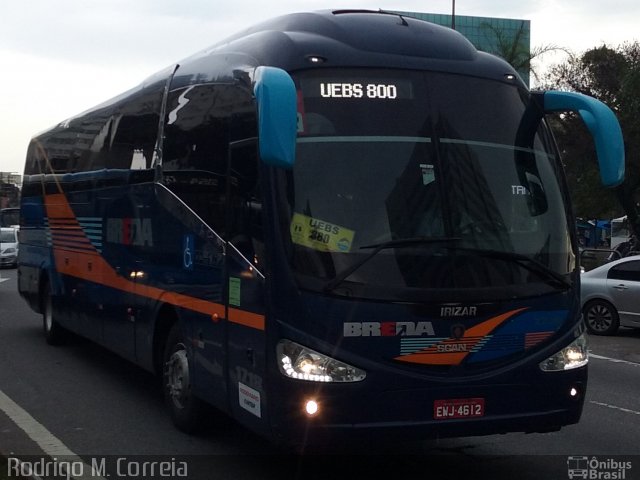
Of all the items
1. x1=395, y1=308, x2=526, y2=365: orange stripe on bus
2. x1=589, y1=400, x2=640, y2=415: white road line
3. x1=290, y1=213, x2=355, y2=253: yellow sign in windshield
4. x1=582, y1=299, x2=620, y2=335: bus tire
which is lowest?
x1=582, y1=299, x2=620, y2=335: bus tire

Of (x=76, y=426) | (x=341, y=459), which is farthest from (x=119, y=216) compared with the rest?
(x=341, y=459)

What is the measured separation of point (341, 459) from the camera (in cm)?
777

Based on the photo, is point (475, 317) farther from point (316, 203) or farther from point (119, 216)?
point (119, 216)

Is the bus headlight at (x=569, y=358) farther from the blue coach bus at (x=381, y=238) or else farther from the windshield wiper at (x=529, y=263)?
the windshield wiper at (x=529, y=263)

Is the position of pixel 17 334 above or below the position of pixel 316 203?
below

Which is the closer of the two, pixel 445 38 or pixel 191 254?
pixel 445 38

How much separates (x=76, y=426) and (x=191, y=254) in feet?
6.78

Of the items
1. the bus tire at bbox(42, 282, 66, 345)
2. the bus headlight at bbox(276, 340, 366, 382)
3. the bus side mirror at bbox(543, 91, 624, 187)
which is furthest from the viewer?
the bus tire at bbox(42, 282, 66, 345)

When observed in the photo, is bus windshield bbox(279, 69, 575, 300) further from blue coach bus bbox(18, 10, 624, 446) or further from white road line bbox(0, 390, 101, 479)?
white road line bbox(0, 390, 101, 479)

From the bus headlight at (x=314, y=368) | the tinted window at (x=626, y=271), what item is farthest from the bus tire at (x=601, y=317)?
the bus headlight at (x=314, y=368)

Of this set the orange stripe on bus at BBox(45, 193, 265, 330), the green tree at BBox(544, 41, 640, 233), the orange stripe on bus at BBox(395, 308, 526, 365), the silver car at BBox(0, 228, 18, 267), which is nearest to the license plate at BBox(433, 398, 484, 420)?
the orange stripe on bus at BBox(395, 308, 526, 365)

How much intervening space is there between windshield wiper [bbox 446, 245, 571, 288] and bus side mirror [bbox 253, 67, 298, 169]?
4.54 ft

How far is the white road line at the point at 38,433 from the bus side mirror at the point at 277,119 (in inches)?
113

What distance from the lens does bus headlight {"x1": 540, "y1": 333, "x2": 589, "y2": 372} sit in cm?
673
